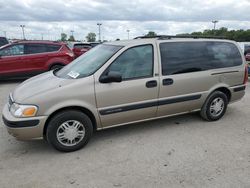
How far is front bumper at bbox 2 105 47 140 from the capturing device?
3.27m

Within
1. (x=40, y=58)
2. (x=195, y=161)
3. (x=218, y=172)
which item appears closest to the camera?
(x=218, y=172)

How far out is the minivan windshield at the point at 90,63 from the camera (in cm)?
375

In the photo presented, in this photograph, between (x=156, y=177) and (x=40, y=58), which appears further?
(x=40, y=58)

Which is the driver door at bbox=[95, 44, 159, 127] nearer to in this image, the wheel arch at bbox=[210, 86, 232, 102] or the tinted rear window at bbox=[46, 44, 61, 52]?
the wheel arch at bbox=[210, 86, 232, 102]

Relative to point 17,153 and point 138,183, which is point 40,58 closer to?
point 17,153

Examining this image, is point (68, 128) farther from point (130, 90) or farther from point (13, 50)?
point (13, 50)

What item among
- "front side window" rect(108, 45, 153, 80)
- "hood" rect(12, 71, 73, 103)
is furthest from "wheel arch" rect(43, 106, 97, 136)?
"front side window" rect(108, 45, 153, 80)

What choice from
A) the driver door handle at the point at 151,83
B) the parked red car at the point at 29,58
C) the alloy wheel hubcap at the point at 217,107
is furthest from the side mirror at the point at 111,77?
the parked red car at the point at 29,58

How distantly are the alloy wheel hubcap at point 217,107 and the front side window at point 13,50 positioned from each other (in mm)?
7451

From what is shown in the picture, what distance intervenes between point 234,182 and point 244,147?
1.08 metres

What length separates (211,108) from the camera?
474cm

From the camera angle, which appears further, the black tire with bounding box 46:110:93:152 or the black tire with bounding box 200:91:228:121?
the black tire with bounding box 200:91:228:121

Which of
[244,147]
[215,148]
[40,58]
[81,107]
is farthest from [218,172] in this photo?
[40,58]

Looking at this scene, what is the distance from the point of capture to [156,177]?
2.95 metres
